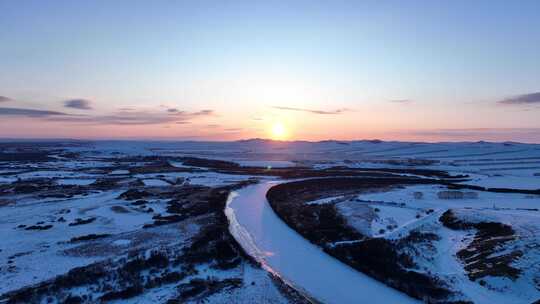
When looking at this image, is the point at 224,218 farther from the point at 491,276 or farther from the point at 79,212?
the point at 491,276

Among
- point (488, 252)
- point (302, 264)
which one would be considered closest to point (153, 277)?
point (302, 264)

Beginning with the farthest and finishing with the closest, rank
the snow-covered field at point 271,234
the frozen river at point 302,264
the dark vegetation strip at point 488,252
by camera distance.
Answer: the dark vegetation strip at point 488,252 < the snow-covered field at point 271,234 < the frozen river at point 302,264

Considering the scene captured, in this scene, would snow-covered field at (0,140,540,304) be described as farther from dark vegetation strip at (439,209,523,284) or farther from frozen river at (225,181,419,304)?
dark vegetation strip at (439,209,523,284)

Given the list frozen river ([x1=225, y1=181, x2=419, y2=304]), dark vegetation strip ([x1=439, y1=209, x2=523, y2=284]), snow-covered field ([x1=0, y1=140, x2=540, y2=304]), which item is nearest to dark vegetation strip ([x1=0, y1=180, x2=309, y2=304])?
snow-covered field ([x1=0, y1=140, x2=540, y2=304])

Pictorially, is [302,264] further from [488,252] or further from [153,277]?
[488,252]

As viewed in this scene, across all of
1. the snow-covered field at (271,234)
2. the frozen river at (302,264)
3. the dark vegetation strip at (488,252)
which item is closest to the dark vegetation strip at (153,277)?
the snow-covered field at (271,234)

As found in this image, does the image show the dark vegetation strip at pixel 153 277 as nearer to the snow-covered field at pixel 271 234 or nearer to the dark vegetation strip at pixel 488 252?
the snow-covered field at pixel 271 234

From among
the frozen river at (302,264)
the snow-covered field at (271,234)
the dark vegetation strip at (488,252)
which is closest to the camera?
the frozen river at (302,264)

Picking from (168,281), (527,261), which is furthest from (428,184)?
(168,281)

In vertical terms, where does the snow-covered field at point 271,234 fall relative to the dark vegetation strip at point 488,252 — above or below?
below

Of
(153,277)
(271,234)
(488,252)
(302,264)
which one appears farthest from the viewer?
(271,234)
